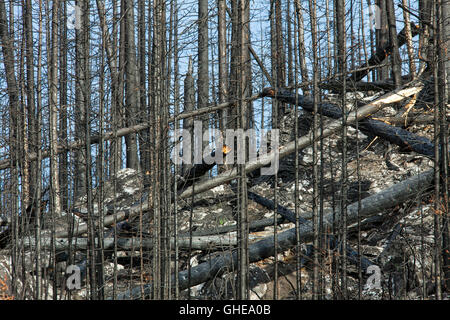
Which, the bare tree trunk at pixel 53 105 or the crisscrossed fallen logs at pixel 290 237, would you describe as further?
the crisscrossed fallen logs at pixel 290 237

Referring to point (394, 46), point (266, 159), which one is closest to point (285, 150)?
point (266, 159)

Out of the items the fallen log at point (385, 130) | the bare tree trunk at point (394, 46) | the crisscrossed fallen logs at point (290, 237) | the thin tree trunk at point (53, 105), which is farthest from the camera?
the bare tree trunk at point (394, 46)

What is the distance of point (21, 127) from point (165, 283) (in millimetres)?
2983

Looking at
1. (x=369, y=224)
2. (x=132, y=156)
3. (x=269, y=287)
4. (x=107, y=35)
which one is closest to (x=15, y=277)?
(x=107, y=35)

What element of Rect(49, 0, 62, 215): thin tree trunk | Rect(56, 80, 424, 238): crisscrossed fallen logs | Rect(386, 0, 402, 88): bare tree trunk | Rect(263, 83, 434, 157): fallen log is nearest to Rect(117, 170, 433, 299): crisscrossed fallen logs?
Rect(263, 83, 434, 157): fallen log

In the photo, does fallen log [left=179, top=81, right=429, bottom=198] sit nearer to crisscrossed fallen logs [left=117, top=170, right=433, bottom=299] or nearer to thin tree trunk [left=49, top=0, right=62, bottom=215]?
crisscrossed fallen logs [left=117, top=170, right=433, bottom=299]

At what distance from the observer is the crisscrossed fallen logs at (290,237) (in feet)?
22.1

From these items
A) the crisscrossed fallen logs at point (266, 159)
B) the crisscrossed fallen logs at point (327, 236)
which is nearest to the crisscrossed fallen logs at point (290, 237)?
the crisscrossed fallen logs at point (327, 236)

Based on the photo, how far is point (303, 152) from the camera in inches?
431

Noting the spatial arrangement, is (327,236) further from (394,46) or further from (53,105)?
(394,46)

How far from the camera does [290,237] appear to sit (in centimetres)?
718

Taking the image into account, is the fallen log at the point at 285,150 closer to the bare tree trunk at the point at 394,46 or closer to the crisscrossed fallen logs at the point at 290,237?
the crisscrossed fallen logs at the point at 290,237

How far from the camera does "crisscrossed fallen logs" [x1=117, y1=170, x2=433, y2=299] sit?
265 inches

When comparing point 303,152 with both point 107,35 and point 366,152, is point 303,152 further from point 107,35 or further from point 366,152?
point 107,35
